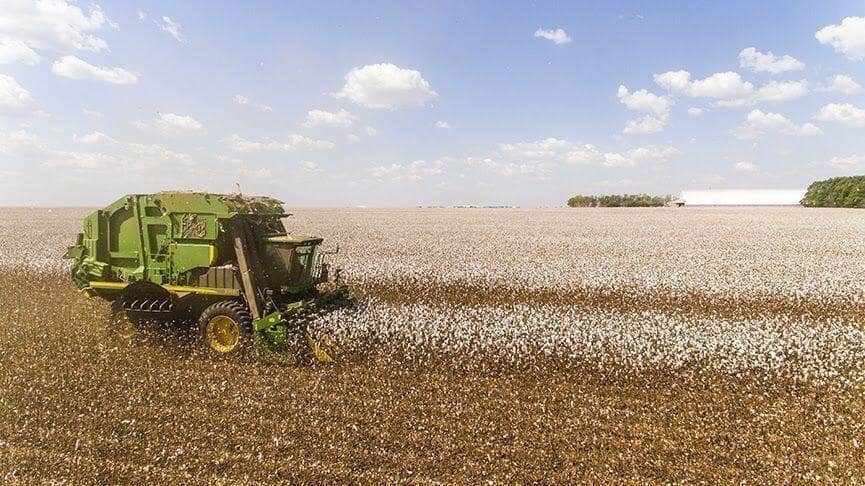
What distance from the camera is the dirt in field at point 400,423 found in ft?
15.8

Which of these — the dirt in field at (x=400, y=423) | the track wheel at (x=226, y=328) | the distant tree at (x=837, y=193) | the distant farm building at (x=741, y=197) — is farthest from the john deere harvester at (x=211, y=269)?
the distant farm building at (x=741, y=197)

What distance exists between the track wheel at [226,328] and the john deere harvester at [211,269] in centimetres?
2

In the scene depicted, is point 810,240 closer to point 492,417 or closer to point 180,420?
point 492,417

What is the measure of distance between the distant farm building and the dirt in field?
398 feet

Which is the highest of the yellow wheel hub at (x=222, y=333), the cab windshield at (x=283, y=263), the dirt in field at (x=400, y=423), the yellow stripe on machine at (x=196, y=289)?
the cab windshield at (x=283, y=263)

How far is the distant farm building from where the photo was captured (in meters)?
113

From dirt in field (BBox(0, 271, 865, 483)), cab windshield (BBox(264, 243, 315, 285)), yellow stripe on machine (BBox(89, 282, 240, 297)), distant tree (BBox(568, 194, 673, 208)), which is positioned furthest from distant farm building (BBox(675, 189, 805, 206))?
yellow stripe on machine (BBox(89, 282, 240, 297))

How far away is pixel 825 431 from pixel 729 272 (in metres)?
11.1

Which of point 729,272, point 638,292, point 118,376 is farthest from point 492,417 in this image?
point 729,272

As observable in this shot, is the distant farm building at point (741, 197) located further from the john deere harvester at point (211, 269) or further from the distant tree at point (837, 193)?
the john deere harvester at point (211, 269)

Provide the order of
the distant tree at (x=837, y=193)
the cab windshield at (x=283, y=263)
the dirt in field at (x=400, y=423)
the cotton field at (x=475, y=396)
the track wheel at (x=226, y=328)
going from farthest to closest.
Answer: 1. the distant tree at (x=837, y=193)
2. the cab windshield at (x=283, y=263)
3. the track wheel at (x=226, y=328)
4. the cotton field at (x=475, y=396)
5. the dirt in field at (x=400, y=423)

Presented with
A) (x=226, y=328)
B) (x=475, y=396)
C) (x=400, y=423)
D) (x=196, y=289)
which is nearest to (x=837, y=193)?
(x=475, y=396)

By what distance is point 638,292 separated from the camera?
12477mm

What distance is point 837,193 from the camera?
243 ft
